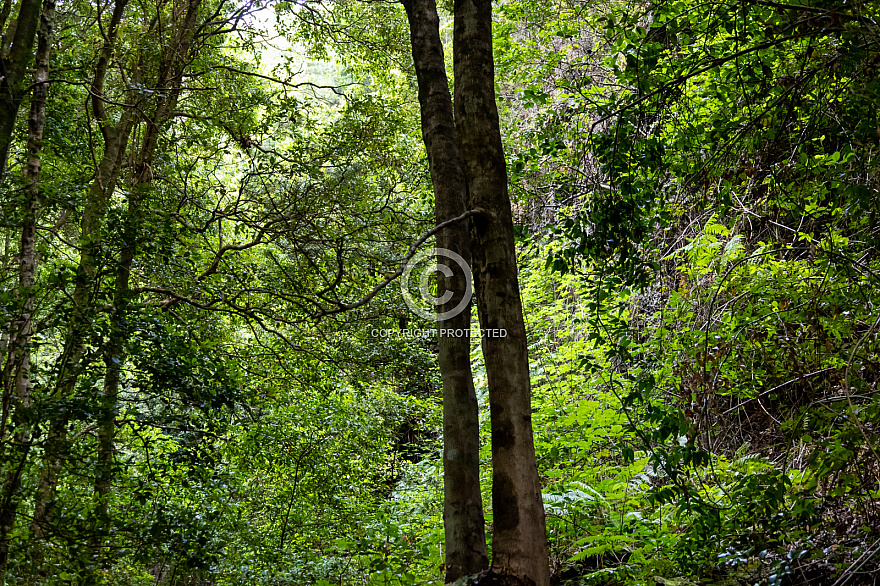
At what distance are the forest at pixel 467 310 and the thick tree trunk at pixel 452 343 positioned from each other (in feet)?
0.07

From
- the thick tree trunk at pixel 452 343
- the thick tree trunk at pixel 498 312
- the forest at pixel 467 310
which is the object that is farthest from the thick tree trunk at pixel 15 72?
the thick tree trunk at pixel 498 312

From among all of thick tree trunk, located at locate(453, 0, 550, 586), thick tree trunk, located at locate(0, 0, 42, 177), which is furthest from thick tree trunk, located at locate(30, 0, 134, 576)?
thick tree trunk, located at locate(453, 0, 550, 586)

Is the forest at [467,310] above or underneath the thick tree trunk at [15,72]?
underneath

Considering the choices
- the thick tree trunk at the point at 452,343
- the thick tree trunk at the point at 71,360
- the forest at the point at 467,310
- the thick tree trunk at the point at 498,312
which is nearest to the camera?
the thick tree trunk at the point at 498,312

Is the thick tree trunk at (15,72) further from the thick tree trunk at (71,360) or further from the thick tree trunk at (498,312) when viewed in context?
the thick tree trunk at (498,312)

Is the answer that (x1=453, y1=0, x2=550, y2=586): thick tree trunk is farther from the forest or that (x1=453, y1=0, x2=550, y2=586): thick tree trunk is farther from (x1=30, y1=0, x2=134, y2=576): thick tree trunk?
(x1=30, y1=0, x2=134, y2=576): thick tree trunk

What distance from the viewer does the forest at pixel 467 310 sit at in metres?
3.16

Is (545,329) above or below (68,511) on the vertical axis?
above

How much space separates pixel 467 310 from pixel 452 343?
280 mm

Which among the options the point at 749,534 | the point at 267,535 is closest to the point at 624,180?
the point at 749,534

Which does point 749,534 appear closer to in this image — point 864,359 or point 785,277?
point 864,359

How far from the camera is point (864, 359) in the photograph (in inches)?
134

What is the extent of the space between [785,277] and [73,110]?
24.9 feet

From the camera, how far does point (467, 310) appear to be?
428 centimetres
